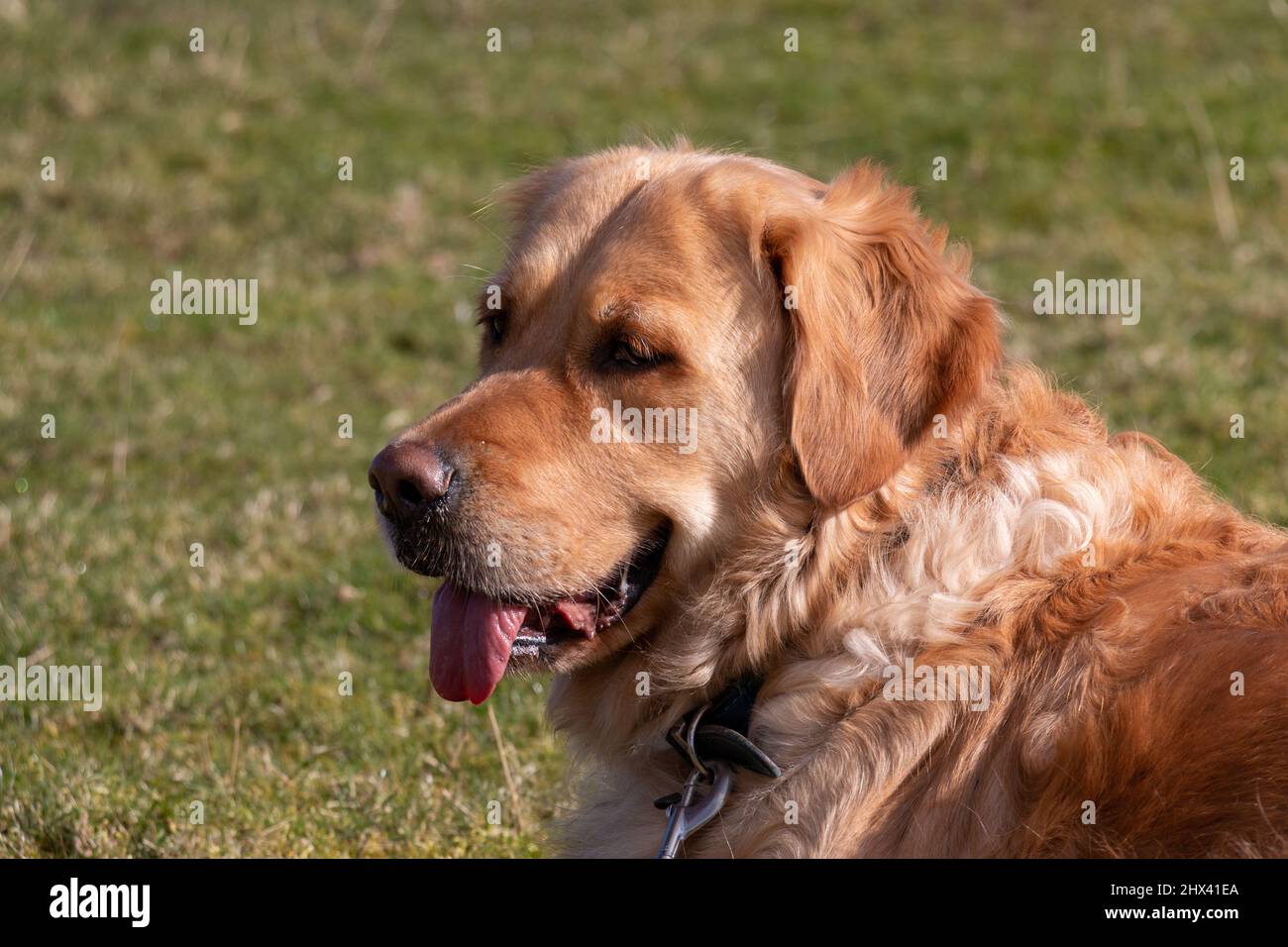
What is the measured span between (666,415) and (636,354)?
0.58 ft

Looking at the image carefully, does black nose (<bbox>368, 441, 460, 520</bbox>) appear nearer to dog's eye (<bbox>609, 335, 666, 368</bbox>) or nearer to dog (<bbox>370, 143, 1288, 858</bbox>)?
dog (<bbox>370, 143, 1288, 858</bbox>)

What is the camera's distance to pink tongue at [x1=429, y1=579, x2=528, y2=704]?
152 inches

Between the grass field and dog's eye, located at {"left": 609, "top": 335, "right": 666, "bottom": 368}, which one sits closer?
dog's eye, located at {"left": 609, "top": 335, "right": 666, "bottom": 368}

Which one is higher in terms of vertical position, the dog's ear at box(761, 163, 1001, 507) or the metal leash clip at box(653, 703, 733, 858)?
the dog's ear at box(761, 163, 1001, 507)

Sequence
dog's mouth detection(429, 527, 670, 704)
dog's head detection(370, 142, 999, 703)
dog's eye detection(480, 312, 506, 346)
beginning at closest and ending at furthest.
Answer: dog's head detection(370, 142, 999, 703) < dog's mouth detection(429, 527, 670, 704) < dog's eye detection(480, 312, 506, 346)

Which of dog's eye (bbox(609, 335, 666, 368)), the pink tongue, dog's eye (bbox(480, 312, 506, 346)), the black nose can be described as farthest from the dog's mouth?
dog's eye (bbox(480, 312, 506, 346))

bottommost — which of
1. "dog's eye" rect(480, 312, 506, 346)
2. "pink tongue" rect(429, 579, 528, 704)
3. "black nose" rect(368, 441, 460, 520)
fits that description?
"pink tongue" rect(429, 579, 528, 704)

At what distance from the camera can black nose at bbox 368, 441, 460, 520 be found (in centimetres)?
367

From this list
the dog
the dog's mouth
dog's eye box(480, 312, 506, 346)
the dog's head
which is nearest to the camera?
the dog

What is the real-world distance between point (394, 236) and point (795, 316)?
8.59 metres

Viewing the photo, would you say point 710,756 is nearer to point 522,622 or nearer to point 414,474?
point 522,622

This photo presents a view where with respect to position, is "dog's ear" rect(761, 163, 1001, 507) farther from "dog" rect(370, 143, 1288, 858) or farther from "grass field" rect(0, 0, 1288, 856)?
"grass field" rect(0, 0, 1288, 856)

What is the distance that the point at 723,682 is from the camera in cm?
385
